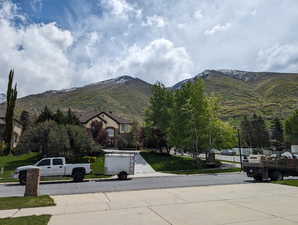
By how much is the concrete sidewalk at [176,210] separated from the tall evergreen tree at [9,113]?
34812 mm

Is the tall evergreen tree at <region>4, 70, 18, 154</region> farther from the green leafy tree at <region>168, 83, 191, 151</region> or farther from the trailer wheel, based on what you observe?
the trailer wheel

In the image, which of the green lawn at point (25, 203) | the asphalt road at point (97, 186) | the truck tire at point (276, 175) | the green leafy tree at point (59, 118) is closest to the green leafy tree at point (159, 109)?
the green leafy tree at point (59, 118)

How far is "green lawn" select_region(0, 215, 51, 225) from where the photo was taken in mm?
7547

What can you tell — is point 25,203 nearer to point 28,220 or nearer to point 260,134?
point 28,220

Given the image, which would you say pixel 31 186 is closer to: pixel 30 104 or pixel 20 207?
pixel 20 207

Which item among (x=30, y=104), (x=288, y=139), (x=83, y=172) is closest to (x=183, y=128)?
(x=83, y=172)

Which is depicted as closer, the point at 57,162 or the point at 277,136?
the point at 57,162

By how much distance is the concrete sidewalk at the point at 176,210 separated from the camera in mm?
7828

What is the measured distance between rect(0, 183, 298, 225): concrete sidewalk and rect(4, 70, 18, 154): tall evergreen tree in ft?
114

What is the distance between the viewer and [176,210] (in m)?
9.26

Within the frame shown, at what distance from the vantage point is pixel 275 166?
19438mm

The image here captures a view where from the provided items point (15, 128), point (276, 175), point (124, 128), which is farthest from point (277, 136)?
point (15, 128)

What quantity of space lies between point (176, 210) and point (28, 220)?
4.96 meters

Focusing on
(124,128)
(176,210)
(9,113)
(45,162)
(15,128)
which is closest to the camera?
(176,210)
